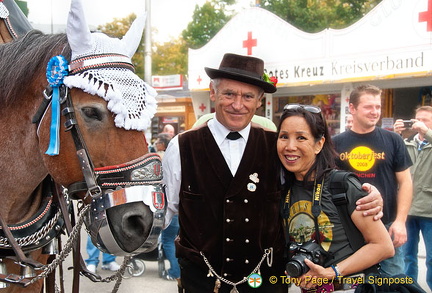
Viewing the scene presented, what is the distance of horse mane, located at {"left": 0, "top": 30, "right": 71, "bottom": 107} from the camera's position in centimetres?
191

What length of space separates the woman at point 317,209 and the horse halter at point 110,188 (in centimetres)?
74

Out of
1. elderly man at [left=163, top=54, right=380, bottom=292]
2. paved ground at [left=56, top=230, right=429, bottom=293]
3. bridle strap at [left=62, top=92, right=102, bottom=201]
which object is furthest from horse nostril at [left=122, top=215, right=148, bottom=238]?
paved ground at [left=56, top=230, right=429, bottom=293]

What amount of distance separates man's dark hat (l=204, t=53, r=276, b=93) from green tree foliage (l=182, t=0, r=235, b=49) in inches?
1000

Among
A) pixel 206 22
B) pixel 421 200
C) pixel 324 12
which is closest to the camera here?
pixel 421 200

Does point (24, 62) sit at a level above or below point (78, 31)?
below

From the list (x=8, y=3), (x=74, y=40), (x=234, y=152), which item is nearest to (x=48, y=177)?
(x=74, y=40)

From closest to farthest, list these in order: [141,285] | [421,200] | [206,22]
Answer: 1. [421,200]
2. [141,285]
3. [206,22]

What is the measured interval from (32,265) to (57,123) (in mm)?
711

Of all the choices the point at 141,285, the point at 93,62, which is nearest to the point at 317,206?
the point at 93,62

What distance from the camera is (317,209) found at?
207 centimetres

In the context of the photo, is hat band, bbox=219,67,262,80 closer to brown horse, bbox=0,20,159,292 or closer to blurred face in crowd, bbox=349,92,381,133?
brown horse, bbox=0,20,159,292

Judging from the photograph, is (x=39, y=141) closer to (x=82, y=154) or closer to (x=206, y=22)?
(x=82, y=154)

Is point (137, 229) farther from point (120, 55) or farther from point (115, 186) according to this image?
point (120, 55)

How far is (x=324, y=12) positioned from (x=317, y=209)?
21640mm
